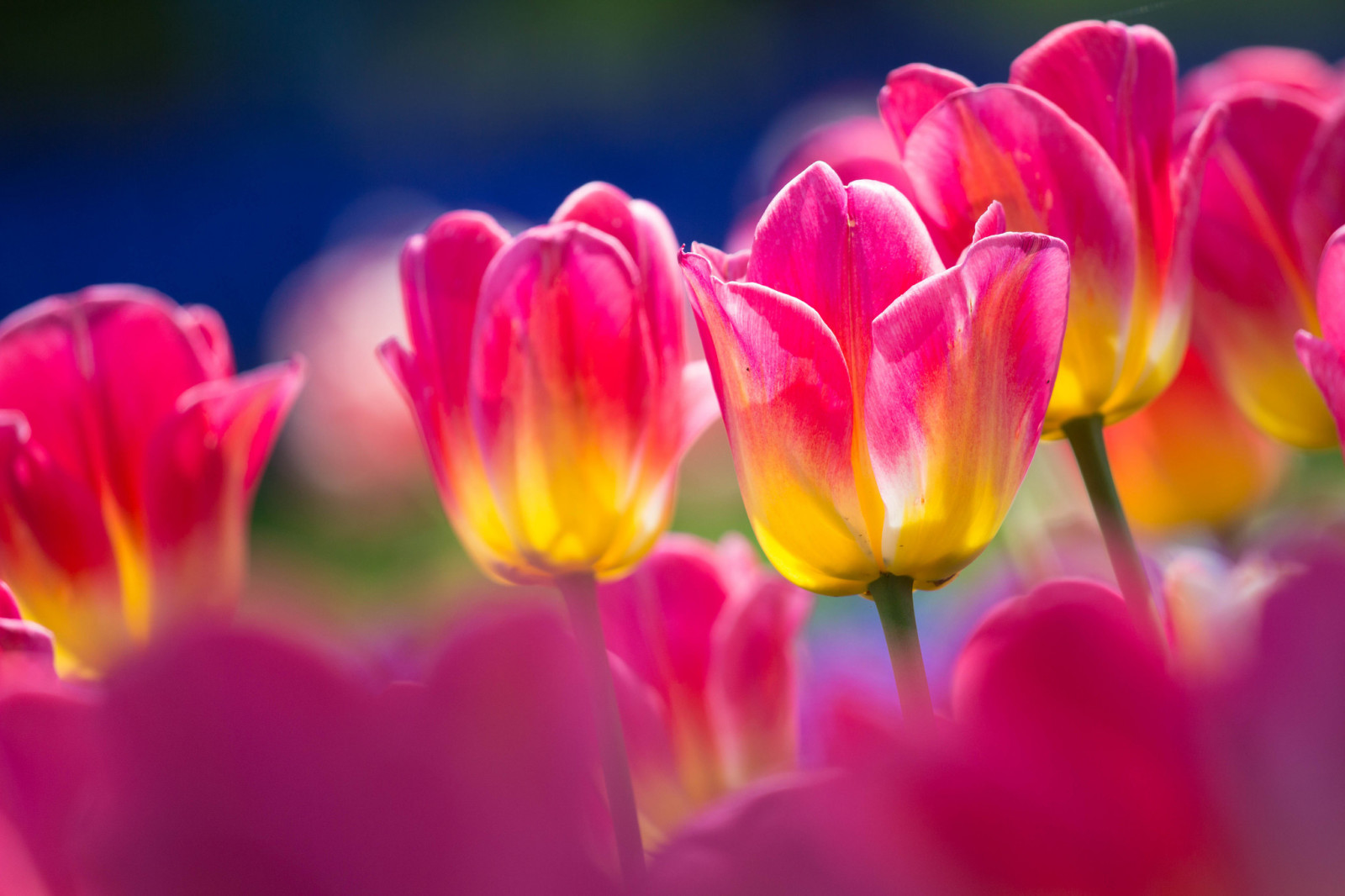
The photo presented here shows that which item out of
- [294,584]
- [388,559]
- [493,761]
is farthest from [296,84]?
[493,761]

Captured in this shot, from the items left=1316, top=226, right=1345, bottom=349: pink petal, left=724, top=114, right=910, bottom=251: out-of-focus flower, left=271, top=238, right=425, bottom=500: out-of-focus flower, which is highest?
left=724, top=114, right=910, bottom=251: out-of-focus flower

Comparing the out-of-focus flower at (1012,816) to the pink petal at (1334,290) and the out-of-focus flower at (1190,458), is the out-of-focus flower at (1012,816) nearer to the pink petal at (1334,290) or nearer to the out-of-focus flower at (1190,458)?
the pink petal at (1334,290)

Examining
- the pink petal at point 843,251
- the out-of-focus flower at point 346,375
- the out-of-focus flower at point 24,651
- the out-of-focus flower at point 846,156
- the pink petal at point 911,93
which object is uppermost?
the pink petal at point 911,93

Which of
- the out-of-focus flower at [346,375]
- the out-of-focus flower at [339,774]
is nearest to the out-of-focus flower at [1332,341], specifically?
the out-of-focus flower at [339,774]

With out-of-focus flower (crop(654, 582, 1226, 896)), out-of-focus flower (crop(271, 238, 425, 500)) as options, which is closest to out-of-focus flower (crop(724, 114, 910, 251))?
out-of-focus flower (crop(654, 582, 1226, 896))

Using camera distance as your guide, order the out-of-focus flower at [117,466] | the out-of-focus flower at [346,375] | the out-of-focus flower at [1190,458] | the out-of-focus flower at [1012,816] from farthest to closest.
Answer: the out-of-focus flower at [346,375], the out-of-focus flower at [1190,458], the out-of-focus flower at [117,466], the out-of-focus flower at [1012,816]

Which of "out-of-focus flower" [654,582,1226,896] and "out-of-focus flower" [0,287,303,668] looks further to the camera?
"out-of-focus flower" [0,287,303,668]

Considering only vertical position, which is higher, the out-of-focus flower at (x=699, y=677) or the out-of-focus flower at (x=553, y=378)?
the out-of-focus flower at (x=553, y=378)

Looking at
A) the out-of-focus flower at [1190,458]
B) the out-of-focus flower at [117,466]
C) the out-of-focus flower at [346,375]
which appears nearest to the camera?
the out-of-focus flower at [117,466]

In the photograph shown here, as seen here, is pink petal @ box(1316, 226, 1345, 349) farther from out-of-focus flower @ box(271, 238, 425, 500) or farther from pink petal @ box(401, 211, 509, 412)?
out-of-focus flower @ box(271, 238, 425, 500)
